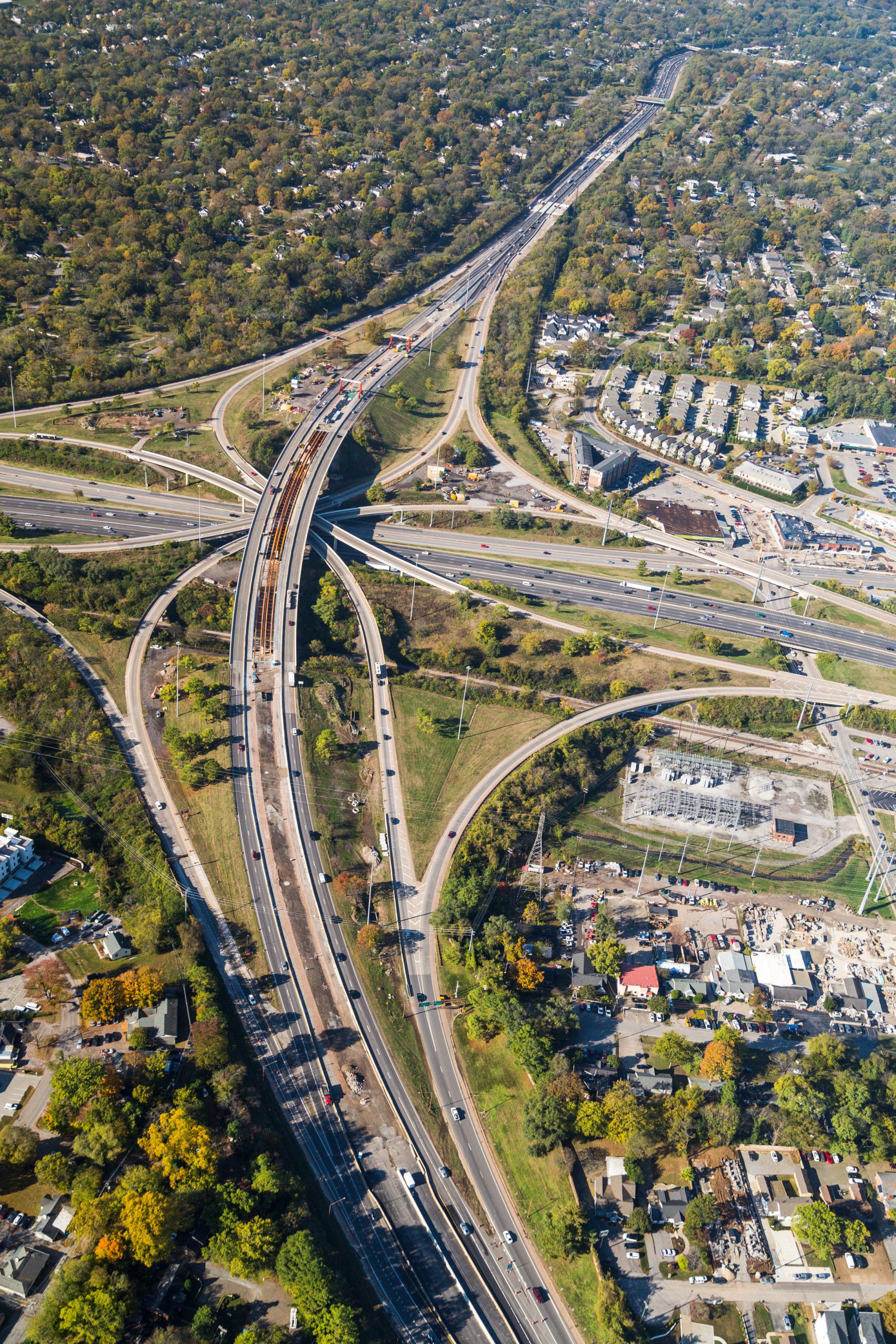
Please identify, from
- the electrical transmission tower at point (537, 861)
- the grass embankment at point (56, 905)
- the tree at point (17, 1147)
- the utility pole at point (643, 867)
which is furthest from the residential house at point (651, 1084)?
the grass embankment at point (56, 905)

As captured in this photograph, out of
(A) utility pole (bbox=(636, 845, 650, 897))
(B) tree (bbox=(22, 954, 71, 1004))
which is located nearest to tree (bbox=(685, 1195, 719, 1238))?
(A) utility pole (bbox=(636, 845, 650, 897))

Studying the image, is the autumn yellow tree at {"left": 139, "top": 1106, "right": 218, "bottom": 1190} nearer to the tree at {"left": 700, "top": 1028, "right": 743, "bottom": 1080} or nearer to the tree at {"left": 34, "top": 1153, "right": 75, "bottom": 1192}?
the tree at {"left": 34, "top": 1153, "right": 75, "bottom": 1192}

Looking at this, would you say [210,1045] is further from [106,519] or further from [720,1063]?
[106,519]

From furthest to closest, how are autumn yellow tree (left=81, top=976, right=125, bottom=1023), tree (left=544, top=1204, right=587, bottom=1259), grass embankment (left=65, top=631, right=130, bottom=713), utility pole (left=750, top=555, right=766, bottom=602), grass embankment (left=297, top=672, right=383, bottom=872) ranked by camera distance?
1. utility pole (left=750, top=555, right=766, bottom=602)
2. grass embankment (left=65, top=631, right=130, bottom=713)
3. grass embankment (left=297, top=672, right=383, bottom=872)
4. autumn yellow tree (left=81, top=976, right=125, bottom=1023)
5. tree (left=544, top=1204, right=587, bottom=1259)

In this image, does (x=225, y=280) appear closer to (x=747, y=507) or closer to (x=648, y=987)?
(x=747, y=507)

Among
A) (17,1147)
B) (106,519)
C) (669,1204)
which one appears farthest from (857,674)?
(17,1147)

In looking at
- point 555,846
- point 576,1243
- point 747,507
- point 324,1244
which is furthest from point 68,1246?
point 747,507
